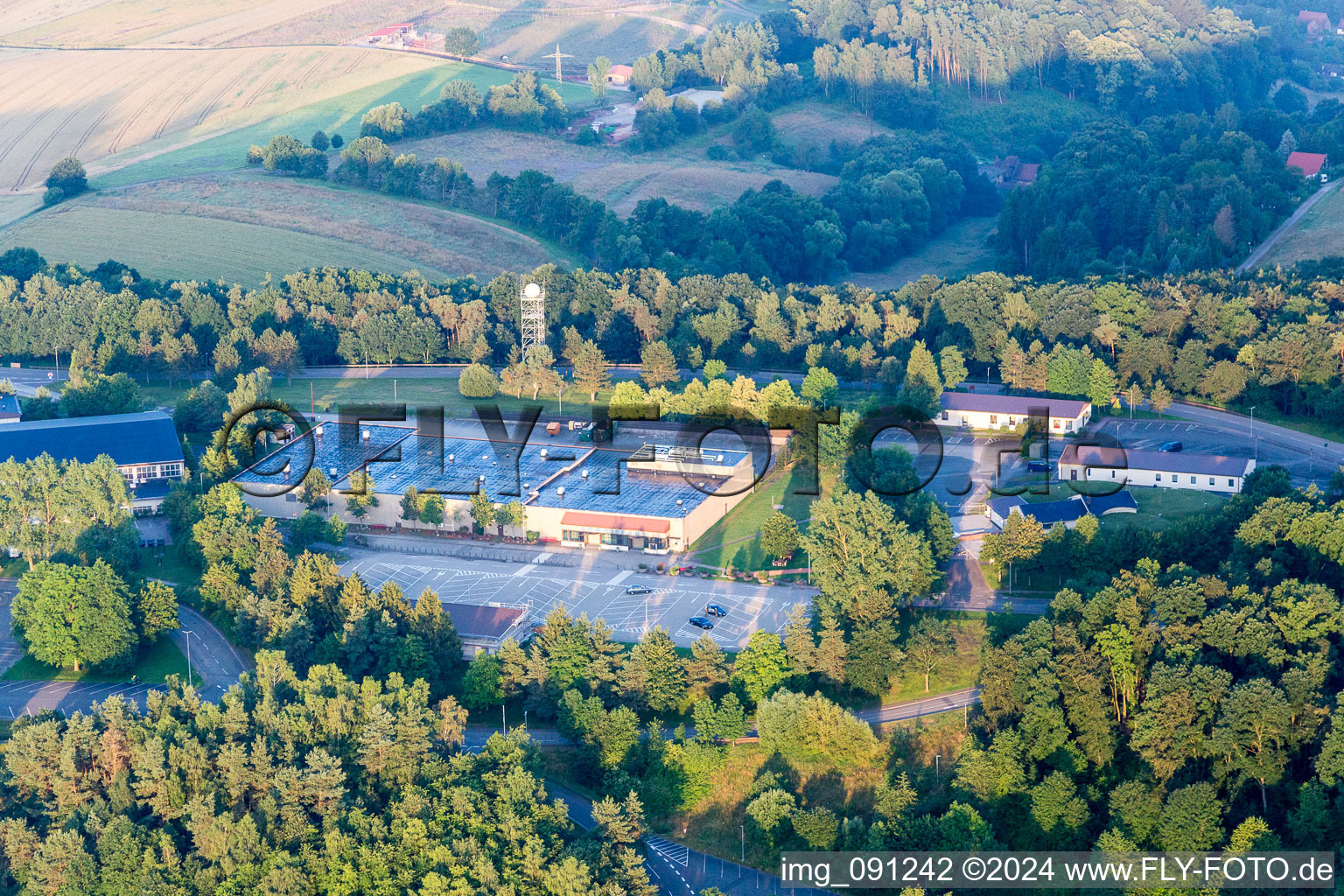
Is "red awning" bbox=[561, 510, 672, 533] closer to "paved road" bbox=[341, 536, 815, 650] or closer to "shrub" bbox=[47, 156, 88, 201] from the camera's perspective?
"paved road" bbox=[341, 536, 815, 650]

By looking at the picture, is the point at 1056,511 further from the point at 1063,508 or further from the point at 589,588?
→ the point at 589,588

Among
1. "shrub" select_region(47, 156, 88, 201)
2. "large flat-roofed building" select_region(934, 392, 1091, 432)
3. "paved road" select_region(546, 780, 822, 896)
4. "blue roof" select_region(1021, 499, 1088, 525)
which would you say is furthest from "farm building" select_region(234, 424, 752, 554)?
"shrub" select_region(47, 156, 88, 201)

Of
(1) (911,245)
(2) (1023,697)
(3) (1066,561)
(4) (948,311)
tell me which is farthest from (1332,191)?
(2) (1023,697)

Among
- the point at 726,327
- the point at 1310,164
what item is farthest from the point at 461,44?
the point at 1310,164

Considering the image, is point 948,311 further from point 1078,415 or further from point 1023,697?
point 1023,697

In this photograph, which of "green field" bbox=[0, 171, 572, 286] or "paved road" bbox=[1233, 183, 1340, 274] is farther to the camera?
"green field" bbox=[0, 171, 572, 286]

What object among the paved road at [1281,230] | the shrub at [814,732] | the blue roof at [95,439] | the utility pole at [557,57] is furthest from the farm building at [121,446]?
the utility pole at [557,57]
